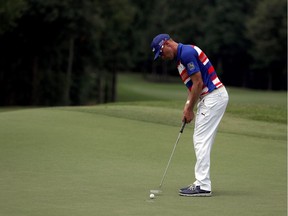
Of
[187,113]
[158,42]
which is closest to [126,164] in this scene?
[187,113]

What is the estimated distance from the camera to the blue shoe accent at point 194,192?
991 cm

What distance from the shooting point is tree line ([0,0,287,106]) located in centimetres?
5348

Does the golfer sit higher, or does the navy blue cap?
the navy blue cap

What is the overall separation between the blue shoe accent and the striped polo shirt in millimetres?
1288

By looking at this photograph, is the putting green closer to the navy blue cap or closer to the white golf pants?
the white golf pants

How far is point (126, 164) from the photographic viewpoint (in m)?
12.5

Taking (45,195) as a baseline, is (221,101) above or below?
above

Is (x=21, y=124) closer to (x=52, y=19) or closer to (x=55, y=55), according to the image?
(x=52, y=19)

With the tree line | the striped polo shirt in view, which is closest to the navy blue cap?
the striped polo shirt

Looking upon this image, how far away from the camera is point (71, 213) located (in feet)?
27.4

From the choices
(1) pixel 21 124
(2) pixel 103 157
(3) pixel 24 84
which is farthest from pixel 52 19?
(2) pixel 103 157

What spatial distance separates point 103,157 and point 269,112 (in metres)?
10.1

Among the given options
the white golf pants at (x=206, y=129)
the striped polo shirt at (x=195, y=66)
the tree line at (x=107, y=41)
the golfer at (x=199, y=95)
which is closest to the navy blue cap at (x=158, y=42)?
the golfer at (x=199, y=95)

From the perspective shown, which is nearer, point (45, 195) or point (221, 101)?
point (45, 195)
